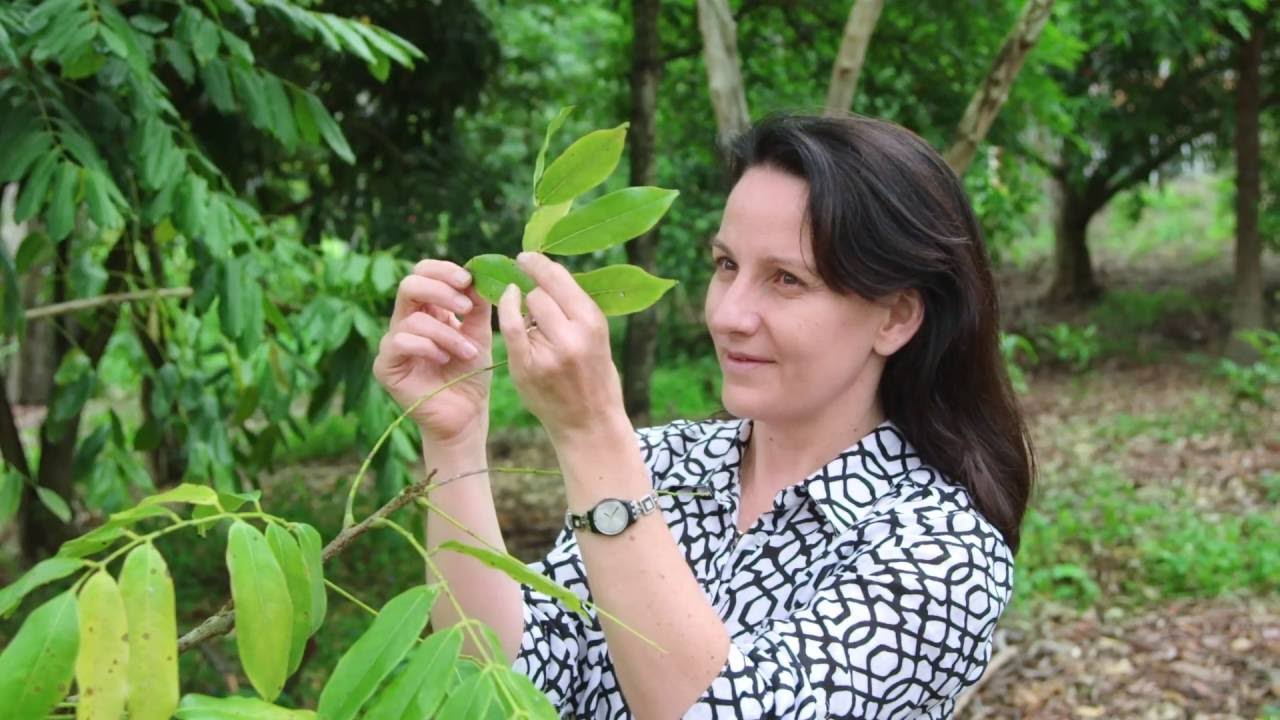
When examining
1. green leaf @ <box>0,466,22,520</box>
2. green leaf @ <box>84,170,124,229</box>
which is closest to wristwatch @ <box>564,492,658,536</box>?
green leaf @ <box>84,170,124,229</box>

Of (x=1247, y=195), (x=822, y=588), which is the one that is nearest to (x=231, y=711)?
(x=822, y=588)

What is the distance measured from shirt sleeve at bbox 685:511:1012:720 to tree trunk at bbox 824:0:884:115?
7.16 feet

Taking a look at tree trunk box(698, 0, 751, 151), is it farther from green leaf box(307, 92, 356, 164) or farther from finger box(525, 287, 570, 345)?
finger box(525, 287, 570, 345)

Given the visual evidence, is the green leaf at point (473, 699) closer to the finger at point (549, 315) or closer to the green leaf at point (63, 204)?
the finger at point (549, 315)

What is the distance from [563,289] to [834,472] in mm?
511

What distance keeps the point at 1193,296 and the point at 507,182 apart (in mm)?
7895

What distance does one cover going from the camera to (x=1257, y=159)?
868 cm

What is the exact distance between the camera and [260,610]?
823 millimetres

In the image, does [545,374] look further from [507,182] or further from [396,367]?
[507,182]

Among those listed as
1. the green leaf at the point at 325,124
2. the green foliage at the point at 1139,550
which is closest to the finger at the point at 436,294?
the green leaf at the point at 325,124

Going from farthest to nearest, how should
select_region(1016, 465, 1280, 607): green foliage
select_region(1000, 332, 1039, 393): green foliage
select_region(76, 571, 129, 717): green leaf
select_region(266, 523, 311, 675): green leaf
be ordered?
select_region(1016, 465, 1280, 607): green foliage, select_region(1000, 332, 1039, 393): green foliage, select_region(266, 523, 311, 675): green leaf, select_region(76, 571, 129, 717): green leaf

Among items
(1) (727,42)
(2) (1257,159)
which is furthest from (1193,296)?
(1) (727,42)

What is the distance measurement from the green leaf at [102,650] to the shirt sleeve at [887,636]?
465mm

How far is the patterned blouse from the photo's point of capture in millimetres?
1149
